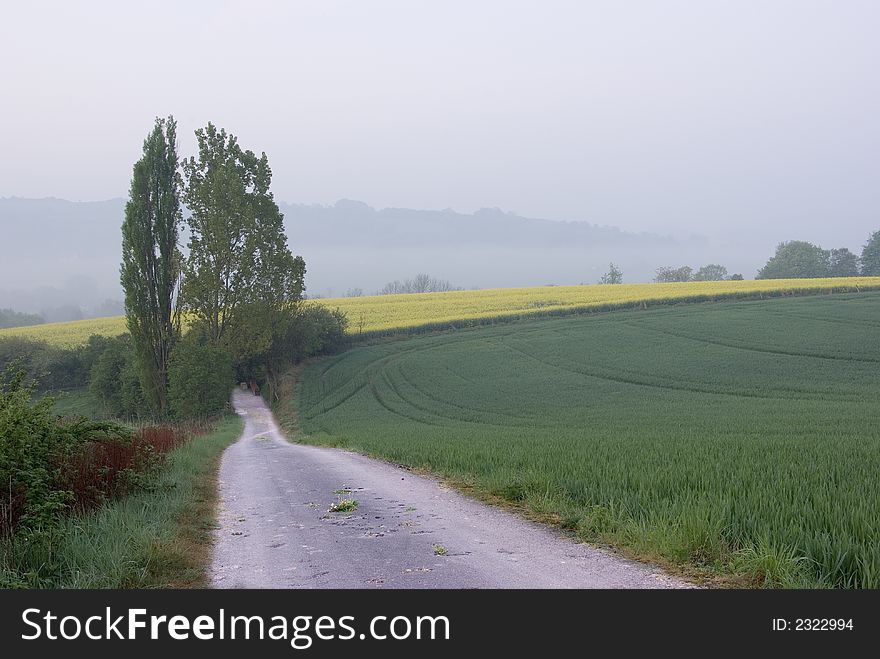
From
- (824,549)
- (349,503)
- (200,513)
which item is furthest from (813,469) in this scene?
(200,513)

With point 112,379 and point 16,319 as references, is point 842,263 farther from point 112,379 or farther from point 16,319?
point 16,319

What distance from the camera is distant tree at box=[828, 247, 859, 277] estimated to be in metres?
Answer: 139

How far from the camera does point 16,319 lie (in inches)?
6137

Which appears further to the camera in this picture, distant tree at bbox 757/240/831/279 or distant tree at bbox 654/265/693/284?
distant tree at bbox 654/265/693/284

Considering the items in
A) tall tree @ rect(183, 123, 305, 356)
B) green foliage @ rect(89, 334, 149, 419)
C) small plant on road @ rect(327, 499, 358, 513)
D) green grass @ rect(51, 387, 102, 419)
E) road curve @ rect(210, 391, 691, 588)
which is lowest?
green grass @ rect(51, 387, 102, 419)

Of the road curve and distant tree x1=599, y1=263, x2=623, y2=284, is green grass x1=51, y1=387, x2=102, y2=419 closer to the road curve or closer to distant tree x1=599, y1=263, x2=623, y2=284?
the road curve

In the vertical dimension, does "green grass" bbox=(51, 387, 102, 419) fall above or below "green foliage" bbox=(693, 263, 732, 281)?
below

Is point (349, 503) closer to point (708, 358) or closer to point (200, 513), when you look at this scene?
point (200, 513)

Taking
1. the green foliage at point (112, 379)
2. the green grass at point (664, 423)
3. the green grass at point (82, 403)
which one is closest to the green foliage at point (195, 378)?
the green grass at point (664, 423)

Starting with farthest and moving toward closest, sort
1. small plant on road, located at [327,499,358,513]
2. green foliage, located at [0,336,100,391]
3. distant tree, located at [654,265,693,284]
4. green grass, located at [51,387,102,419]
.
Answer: distant tree, located at [654,265,693,284], green foliage, located at [0,336,100,391], green grass, located at [51,387,102,419], small plant on road, located at [327,499,358,513]

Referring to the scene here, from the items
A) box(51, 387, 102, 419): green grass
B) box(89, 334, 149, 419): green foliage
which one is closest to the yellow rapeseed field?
box(51, 387, 102, 419): green grass

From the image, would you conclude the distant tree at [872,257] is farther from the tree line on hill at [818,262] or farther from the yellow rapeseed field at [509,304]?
the yellow rapeseed field at [509,304]

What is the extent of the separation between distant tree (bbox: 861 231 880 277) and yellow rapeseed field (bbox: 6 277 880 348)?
63.5 m
